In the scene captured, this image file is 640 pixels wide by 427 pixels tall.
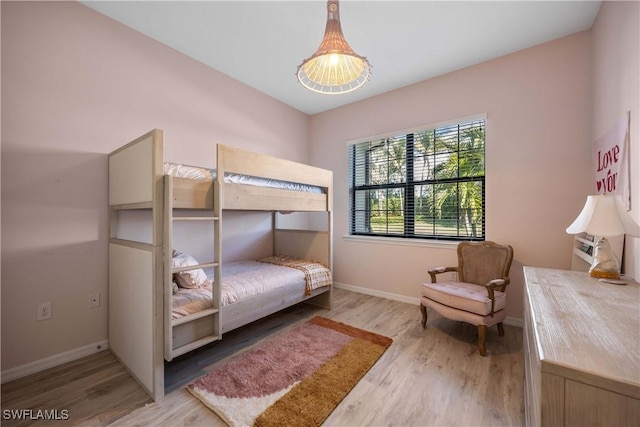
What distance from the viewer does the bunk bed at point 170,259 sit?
61.5 inches

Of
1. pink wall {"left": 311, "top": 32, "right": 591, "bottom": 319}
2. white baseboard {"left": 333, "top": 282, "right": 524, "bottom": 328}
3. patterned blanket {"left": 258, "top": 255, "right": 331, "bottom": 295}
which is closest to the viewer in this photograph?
pink wall {"left": 311, "top": 32, "right": 591, "bottom": 319}

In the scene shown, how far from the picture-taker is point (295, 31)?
2.27 meters

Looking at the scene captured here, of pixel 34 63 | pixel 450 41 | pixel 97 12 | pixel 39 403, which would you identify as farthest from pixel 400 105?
pixel 39 403

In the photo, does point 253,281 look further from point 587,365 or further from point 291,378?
point 587,365

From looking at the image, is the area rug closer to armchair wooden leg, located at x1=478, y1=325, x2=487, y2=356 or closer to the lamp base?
armchair wooden leg, located at x1=478, y1=325, x2=487, y2=356

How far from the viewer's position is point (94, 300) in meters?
2.07

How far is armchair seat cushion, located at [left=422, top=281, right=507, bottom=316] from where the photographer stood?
6.80 ft

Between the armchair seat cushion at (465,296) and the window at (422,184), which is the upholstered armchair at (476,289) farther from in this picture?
the window at (422,184)

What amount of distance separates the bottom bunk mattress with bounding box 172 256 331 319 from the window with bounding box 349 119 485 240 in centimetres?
118

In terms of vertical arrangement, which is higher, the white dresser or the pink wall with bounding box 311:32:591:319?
the pink wall with bounding box 311:32:591:319

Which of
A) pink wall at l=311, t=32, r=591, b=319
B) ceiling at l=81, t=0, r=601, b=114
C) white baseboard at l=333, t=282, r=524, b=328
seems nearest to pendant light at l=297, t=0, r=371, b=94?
ceiling at l=81, t=0, r=601, b=114

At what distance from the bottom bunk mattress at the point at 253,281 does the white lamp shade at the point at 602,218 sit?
6.98 ft

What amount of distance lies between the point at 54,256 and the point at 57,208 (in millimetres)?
363

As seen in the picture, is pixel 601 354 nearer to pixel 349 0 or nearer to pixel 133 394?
pixel 133 394
